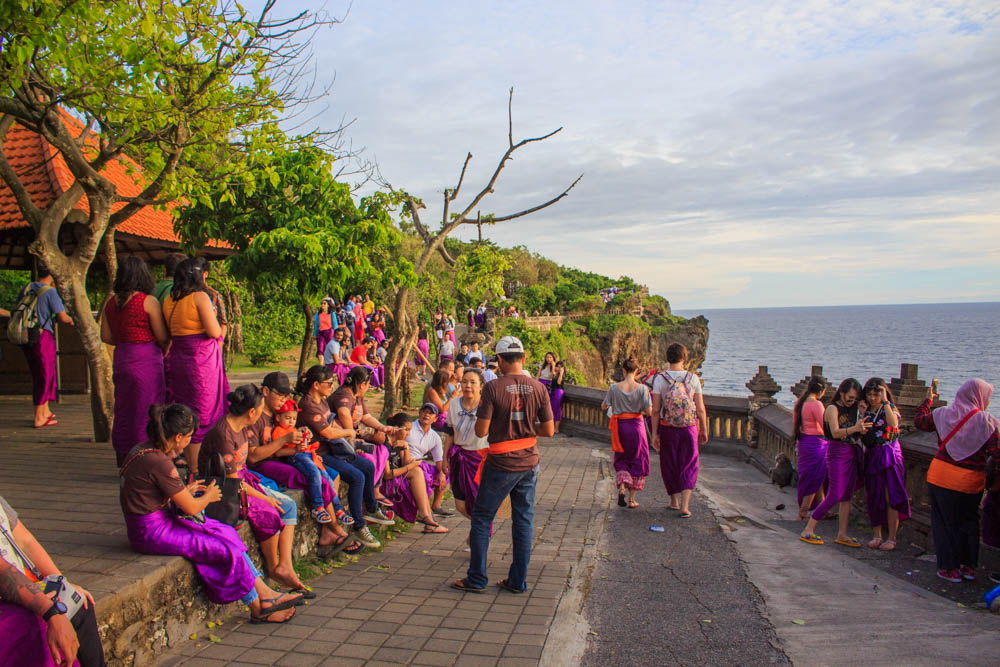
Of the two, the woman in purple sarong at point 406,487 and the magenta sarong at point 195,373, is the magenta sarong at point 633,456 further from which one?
the magenta sarong at point 195,373

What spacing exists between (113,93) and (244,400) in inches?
168

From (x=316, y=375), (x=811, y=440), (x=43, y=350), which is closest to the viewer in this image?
(x=316, y=375)

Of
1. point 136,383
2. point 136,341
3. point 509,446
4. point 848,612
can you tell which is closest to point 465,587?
point 509,446

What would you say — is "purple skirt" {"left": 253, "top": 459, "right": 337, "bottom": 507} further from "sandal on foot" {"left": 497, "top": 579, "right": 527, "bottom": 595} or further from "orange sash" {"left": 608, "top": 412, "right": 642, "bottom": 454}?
"orange sash" {"left": 608, "top": 412, "right": 642, "bottom": 454}

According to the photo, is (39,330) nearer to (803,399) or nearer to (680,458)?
(680,458)

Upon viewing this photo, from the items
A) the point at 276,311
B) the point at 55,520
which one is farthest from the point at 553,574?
the point at 276,311

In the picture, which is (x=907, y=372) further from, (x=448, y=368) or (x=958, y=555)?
(x=448, y=368)

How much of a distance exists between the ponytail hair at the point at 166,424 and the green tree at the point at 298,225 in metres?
4.08

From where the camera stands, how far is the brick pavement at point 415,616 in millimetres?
4039

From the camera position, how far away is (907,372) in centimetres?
744

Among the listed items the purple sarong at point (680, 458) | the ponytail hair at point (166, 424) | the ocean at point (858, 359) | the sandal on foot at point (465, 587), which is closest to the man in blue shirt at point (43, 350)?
the ponytail hair at point (166, 424)

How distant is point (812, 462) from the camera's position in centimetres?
769

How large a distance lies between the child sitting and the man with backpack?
200 inches

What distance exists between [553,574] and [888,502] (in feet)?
11.1
